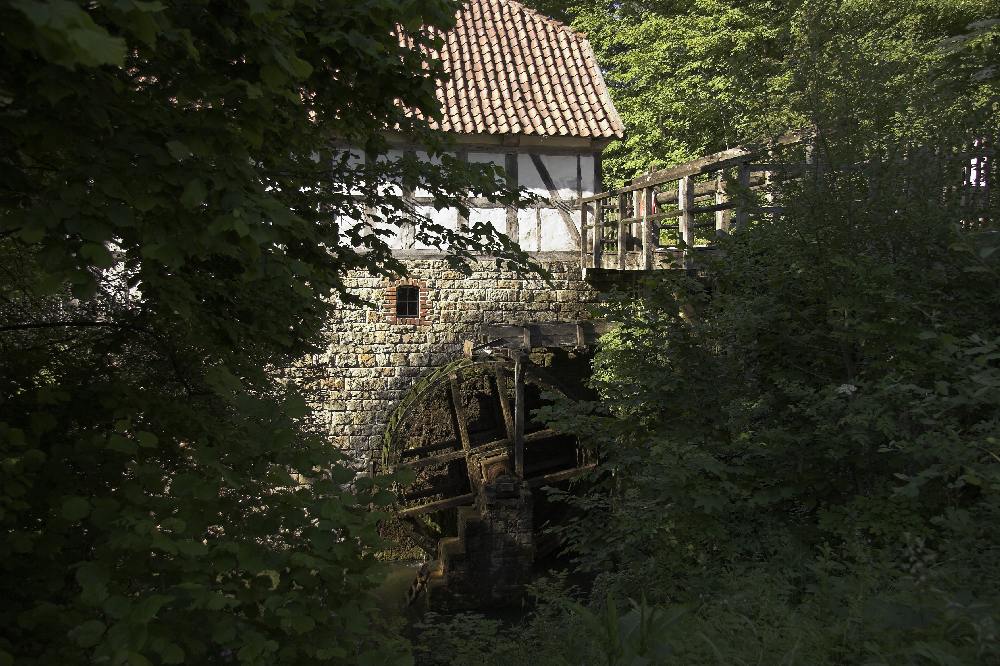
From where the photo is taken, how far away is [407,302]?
12406mm

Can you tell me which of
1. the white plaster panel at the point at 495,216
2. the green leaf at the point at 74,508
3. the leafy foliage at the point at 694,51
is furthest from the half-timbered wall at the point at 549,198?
the green leaf at the point at 74,508

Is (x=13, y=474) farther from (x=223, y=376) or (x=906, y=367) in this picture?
(x=906, y=367)

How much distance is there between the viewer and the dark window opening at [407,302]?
487 inches

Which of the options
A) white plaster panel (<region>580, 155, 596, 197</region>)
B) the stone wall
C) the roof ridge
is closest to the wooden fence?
white plaster panel (<region>580, 155, 596, 197</region>)

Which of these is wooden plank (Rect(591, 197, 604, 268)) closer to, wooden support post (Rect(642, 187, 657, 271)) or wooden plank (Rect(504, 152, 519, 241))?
wooden plank (Rect(504, 152, 519, 241))

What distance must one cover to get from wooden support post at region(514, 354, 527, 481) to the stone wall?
102 centimetres

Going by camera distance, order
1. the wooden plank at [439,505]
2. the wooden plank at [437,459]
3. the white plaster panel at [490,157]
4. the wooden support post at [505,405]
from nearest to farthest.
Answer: the white plaster panel at [490,157] < the wooden plank at [437,459] < the wooden plank at [439,505] < the wooden support post at [505,405]

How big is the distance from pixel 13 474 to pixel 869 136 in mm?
5203

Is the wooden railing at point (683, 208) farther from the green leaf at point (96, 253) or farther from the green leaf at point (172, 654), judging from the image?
the green leaf at point (172, 654)

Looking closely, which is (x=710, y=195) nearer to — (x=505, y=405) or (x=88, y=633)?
(x=505, y=405)

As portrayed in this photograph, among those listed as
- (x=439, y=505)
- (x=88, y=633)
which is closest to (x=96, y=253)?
(x=88, y=633)

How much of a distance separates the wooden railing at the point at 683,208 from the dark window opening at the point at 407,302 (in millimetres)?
2598

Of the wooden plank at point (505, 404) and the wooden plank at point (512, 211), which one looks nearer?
the wooden plank at point (512, 211)

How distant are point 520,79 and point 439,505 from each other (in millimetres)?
6502
